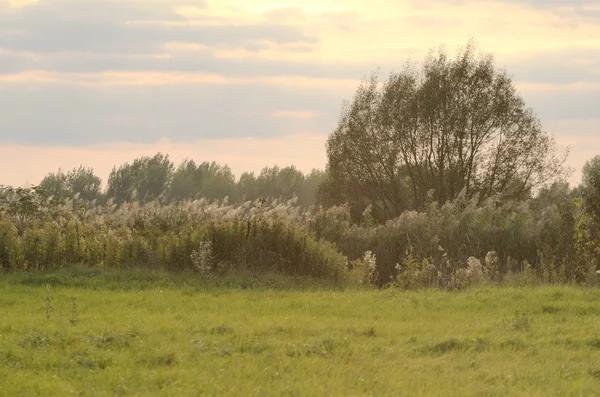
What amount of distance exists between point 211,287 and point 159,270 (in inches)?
78.9

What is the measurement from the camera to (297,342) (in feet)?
34.8

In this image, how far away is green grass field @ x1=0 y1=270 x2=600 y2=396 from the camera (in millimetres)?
8562

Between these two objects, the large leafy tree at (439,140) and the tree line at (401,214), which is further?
the large leafy tree at (439,140)

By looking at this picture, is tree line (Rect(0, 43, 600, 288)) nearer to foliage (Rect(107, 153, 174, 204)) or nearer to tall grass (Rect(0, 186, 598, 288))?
tall grass (Rect(0, 186, 598, 288))

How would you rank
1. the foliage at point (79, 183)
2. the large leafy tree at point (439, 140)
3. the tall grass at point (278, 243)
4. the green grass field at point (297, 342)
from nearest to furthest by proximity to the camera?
the green grass field at point (297, 342), the tall grass at point (278, 243), the large leafy tree at point (439, 140), the foliage at point (79, 183)

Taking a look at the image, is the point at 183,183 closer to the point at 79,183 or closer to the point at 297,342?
the point at 79,183

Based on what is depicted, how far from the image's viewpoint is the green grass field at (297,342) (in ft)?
28.1

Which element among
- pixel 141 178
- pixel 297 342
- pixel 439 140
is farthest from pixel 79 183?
pixel 297 342

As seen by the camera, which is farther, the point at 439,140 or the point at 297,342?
the point at 439,140

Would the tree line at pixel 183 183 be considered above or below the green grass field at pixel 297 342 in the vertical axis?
above

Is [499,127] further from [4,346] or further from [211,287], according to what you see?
[4,346]

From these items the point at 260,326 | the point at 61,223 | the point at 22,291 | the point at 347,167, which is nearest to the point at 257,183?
the point at 347,167

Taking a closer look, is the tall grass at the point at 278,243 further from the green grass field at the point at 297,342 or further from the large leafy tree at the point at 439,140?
the large leafy tree at the point at 439,140

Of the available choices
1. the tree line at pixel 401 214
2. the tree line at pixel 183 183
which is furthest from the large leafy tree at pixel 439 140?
the tree line at pixel 183 183
